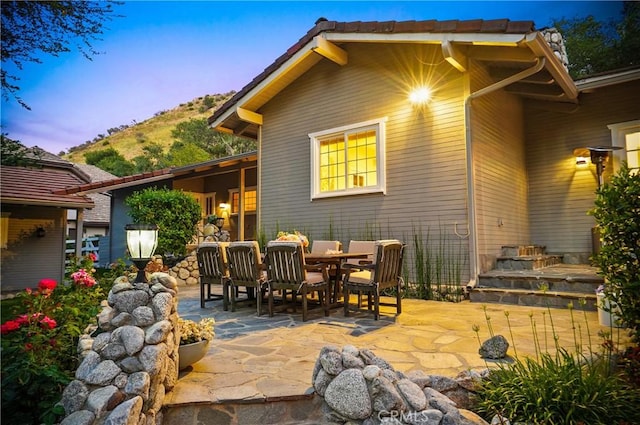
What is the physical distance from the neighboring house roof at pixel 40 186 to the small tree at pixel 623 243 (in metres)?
3.59

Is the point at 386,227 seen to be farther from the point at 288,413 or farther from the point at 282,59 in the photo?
the point at 288,413

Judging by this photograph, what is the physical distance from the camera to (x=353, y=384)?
2.06 meters

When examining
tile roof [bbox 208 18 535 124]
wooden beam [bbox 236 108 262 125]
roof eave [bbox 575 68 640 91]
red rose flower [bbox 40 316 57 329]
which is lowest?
red rose flower [bbox 40 316 57 329]

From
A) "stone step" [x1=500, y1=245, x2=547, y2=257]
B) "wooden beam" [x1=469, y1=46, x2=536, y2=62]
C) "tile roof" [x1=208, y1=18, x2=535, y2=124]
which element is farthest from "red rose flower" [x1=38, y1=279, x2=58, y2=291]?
"stone step" [x1=500, y1=245, x2=547, y2=257]

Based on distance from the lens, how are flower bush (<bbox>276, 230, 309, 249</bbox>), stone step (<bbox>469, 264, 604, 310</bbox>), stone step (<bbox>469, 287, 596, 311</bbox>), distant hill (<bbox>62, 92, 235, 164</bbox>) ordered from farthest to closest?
distant hill (<bbox>62, 92, 235, 164</bbox>) < flower bush (<bbox>276, 230, 309, 249</bbox>) < stone step (<bbox>469, 264, 604, 310</bbox>) < stone step (<bbox>469, 287, 596, 311</bbox>)

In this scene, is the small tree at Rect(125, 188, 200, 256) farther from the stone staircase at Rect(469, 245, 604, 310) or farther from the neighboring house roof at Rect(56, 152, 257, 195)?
the stone staircase at Rect(469, 245, 604, 310)

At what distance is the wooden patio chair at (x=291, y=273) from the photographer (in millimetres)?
4137

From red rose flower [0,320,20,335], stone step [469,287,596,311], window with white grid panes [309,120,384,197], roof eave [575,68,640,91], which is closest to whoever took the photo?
red rose flower [0,320,20,335]

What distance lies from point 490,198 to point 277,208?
404 centimetres

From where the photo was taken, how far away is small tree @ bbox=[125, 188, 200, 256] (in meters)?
8.95

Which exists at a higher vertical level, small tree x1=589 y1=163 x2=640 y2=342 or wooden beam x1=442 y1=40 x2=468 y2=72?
wooden beam x1=442 y1=40 x2=468 y2=72

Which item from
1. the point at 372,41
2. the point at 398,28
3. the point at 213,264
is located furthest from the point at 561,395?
the point at 372,41

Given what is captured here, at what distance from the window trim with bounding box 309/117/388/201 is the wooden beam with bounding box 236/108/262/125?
1500mm

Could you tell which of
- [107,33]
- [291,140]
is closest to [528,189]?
[291,140]
